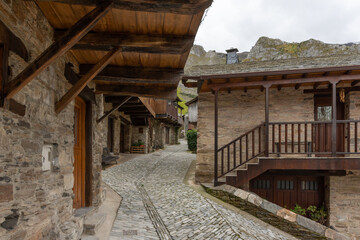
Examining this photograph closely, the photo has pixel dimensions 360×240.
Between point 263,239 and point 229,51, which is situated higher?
point 229,51

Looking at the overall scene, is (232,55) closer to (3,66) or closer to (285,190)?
(285,190)

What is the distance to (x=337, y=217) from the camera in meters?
6.40

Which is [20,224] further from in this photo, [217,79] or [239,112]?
[239,112]

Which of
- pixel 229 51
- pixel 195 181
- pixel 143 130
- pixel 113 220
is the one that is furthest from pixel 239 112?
pixel 143 130

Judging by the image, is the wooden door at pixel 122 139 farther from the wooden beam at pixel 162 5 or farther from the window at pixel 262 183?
the wooden beam at pixel 162 5

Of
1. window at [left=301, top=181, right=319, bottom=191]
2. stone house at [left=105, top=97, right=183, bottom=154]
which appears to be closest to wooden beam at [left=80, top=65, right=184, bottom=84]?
window at [left=301, top=181, right=319, bottom=191]

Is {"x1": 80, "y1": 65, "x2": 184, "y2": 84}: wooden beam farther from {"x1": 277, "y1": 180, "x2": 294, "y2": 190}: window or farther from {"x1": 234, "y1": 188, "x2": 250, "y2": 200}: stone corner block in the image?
{"x1": 277, "y1": 180, "x2": 294, "y2": 190}: window

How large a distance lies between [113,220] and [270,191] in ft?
17.3

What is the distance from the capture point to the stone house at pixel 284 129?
20.0 ft

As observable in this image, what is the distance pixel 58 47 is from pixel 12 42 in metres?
0.32

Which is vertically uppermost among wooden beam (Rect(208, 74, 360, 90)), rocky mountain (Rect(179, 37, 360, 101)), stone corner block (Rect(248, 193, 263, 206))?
rocky mountain (Rect(179, 37, 360, 101))

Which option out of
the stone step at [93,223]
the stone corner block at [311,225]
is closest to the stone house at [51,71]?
the stone step at [93,223]

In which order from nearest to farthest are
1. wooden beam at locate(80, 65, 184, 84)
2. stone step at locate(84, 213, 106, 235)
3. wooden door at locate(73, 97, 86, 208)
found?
stone step at locate(84, 213, 106, 235) < wooden beam at locate(80, 65, 184, 84) < wooden door at locate(73, 97, 86, 208)

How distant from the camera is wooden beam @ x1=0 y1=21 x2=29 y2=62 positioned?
1603mm
